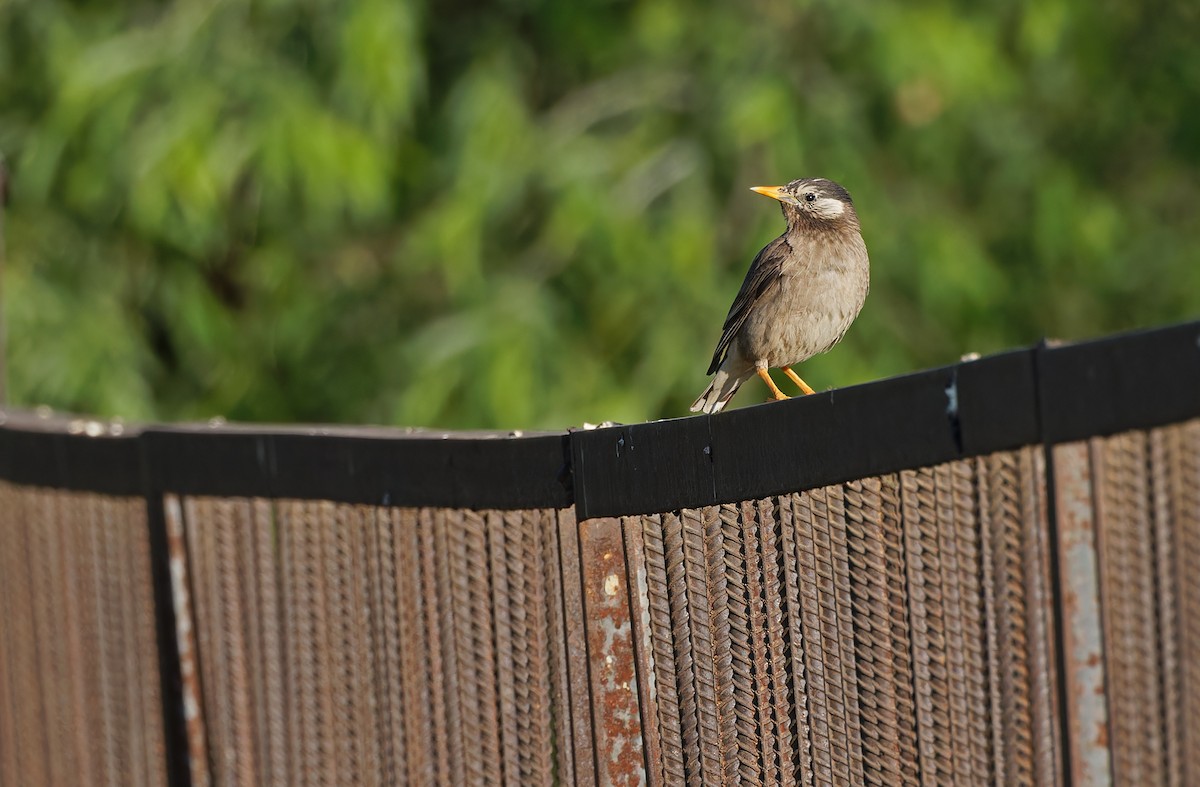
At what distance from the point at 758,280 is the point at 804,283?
20cm

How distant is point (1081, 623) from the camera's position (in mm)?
1952

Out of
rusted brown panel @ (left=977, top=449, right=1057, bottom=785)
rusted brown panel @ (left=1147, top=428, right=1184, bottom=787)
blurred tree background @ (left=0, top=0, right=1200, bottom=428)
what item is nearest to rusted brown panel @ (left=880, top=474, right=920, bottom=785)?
rusted brown panel @ (left=977, top=449, right=1057, bottom=785)

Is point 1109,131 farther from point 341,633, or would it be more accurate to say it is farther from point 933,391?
point 933,391

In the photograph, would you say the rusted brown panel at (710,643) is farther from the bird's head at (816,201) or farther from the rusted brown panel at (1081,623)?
Answer: the bird's head at (816,201)

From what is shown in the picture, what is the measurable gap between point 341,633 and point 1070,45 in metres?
8.40

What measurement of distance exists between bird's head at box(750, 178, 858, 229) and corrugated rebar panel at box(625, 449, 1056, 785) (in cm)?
263

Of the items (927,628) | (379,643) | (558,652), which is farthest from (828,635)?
(379,643)

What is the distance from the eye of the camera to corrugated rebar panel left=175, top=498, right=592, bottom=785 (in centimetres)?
313

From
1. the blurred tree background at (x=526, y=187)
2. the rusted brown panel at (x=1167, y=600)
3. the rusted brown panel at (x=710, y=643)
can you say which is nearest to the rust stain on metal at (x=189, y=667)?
the rusted brown panel at (x=710, y=643)

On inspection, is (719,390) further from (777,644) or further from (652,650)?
(777,644)

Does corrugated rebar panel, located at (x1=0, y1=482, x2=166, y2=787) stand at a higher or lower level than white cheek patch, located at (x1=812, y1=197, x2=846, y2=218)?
lower

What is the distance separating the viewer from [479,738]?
10.6 ft

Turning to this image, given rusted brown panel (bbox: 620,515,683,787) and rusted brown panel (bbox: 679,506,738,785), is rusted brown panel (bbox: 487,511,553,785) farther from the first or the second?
rusted brown panel (bbox: 679,506,738,785)

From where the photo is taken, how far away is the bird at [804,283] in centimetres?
518
